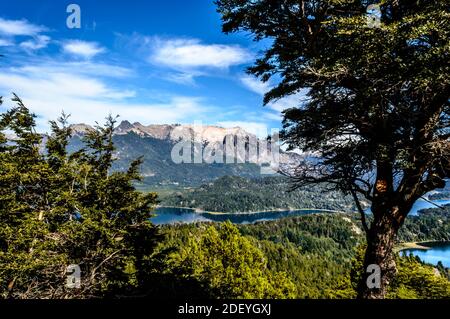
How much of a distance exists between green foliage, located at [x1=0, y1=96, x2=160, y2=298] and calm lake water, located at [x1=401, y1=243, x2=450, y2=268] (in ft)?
578

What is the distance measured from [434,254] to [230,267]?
19736cm

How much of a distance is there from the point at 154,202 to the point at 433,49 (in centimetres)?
2238

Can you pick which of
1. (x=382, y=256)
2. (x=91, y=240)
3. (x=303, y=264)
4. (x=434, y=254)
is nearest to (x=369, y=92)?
(x=382, y=256)

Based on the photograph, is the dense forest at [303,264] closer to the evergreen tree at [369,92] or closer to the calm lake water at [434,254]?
the evergreen tree at [369,92]

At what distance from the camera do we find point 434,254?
6880 inches

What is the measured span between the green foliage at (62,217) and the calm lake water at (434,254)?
176109 millimetres

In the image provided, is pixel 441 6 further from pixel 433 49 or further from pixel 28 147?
pixel 28 147

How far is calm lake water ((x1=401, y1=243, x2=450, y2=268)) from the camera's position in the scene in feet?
509

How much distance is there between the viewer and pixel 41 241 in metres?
15.3

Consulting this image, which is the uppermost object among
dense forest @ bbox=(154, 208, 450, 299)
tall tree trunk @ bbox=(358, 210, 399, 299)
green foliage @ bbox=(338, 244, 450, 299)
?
tall tree trunk @ bbox=(358, 210, 399, 299)

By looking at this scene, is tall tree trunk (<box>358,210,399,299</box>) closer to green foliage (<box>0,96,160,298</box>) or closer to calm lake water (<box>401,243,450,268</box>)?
green foliage (<box>0,96,160,298</box>)

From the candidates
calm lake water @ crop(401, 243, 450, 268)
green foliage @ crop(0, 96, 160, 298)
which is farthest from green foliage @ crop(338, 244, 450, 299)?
calm lake water @ crop(401, 243, 450, 268)

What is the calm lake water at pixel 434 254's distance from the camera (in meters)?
155
